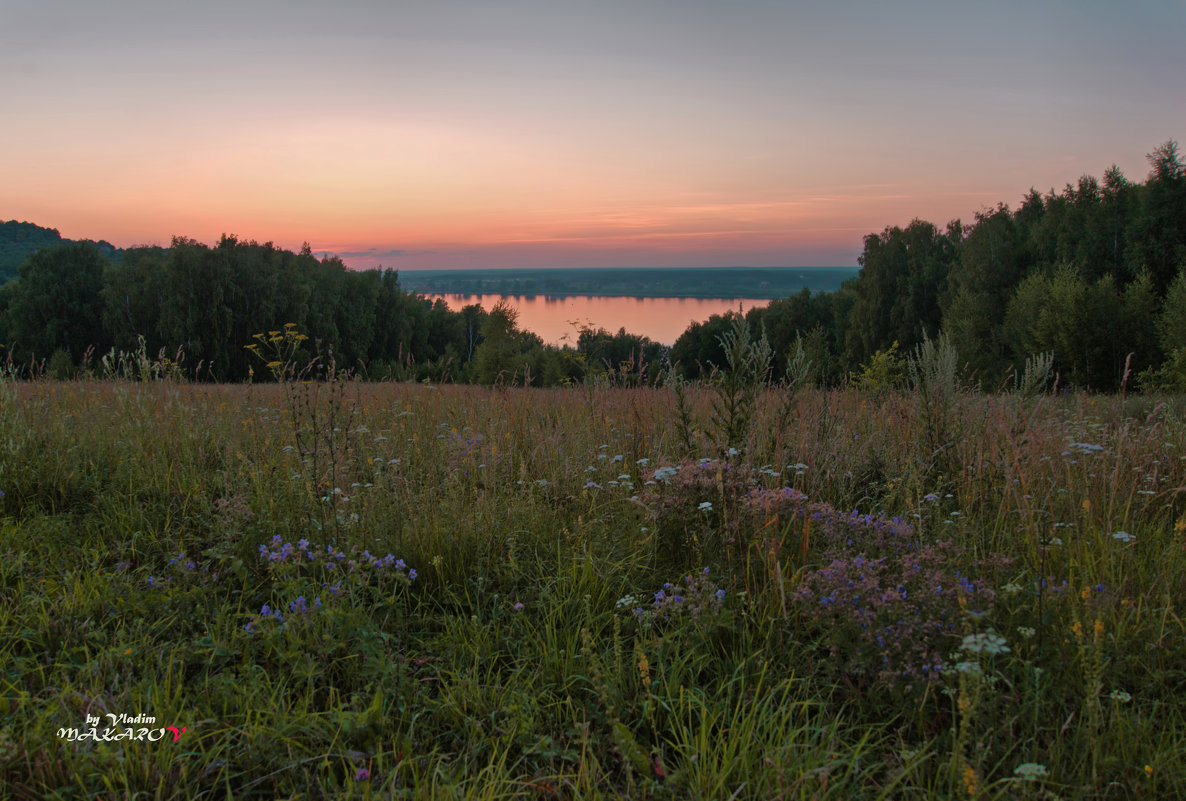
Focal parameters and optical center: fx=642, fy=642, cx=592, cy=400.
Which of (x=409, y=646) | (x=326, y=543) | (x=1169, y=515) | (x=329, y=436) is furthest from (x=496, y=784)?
(x=1169, y=515)

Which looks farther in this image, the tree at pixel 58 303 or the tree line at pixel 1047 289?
the tree at pixel 58 303

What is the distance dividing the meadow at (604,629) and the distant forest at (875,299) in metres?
27.8

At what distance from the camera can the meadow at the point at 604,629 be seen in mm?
1881

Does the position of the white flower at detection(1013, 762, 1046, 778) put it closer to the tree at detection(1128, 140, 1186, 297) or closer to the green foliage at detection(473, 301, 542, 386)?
the green foliage at detection(473, 301, 542, 386)

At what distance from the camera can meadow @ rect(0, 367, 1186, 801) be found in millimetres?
1881

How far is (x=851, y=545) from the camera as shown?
110 inches

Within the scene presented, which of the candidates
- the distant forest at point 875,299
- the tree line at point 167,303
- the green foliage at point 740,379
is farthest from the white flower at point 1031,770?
the tree line at point 167,303

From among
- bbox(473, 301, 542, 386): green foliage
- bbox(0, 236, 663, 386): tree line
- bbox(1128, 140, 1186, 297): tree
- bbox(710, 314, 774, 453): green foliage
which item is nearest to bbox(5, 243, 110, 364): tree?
bbox(0, 236, 663, 386): tree line

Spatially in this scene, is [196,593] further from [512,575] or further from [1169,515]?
[1169,515]

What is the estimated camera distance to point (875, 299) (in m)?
56.5

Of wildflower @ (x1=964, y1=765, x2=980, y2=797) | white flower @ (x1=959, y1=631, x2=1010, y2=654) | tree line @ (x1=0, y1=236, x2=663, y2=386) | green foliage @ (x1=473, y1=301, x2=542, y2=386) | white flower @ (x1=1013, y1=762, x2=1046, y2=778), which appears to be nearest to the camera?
wildflower @ (x1=964, y1=765, x2=980, y2=797)

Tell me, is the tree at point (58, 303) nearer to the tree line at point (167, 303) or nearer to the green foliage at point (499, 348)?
the tree line at point (167, 303)

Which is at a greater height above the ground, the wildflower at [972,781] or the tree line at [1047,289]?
the tree line at [1047,289]

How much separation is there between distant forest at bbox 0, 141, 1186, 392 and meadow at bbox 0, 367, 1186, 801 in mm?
27838
